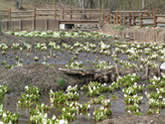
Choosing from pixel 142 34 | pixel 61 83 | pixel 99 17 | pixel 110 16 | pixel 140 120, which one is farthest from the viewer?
pixel 99 17

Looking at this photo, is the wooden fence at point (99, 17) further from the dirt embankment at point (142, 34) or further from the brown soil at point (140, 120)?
the brown soil at point (140, 120)

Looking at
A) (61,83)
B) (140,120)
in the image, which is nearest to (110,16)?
(61,83)

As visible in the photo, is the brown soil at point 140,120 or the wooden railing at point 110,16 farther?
the wooden railing at point 110,16

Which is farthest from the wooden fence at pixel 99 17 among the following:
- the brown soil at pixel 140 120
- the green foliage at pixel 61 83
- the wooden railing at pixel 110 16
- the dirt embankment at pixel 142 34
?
the brown soil at pixel 140 120

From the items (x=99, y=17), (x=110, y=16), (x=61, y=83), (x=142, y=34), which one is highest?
(x=110, y=16)

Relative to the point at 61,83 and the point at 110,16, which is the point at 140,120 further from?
the point at 110,16

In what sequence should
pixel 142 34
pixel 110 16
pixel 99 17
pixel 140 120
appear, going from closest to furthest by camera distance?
pixel 140 120
pixel 142 34
pixel 110 16
pixel 99 17

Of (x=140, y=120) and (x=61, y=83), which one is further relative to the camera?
(x=61, y=83)

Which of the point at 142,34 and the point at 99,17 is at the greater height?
the point at 99,17

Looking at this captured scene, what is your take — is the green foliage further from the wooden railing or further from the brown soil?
the wooden railing

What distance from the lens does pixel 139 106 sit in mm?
6699

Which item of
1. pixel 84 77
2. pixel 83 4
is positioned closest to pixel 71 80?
pixel 84 77

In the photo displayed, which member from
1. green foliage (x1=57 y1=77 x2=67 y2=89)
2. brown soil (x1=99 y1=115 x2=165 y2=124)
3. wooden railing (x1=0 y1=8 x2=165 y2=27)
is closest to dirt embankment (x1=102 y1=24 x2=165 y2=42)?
wooden railing (x1=0 y1=8 x2=165 y2=27)

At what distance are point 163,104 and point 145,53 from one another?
6900 millimetres
